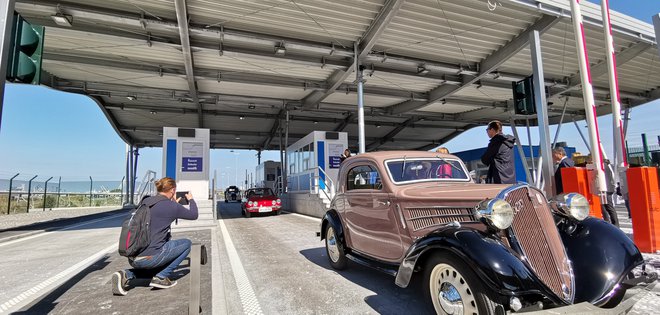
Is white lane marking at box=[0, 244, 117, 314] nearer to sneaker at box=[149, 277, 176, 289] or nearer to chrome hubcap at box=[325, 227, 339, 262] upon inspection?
sneaker at box=[149, 277, 176, 289]

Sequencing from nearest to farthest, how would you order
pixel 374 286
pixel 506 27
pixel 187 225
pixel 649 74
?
pixel 374 286 < pixel 187 225 < pixel 506 27 < pixel 649 74

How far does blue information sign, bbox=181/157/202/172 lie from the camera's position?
11797 mm

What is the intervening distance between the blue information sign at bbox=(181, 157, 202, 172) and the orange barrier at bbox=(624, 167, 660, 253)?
1186 cm

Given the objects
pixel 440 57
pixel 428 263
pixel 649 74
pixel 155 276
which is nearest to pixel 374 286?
pixel 428 263

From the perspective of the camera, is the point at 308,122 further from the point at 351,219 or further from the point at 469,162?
the point at 351,219

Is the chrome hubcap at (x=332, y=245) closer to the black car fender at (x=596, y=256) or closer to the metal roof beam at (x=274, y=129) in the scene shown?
Result: the black car fender at (x=596, y=256)

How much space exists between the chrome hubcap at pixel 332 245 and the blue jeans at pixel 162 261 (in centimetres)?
202

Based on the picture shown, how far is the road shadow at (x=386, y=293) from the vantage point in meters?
3.15

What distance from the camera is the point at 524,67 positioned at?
14445 mm

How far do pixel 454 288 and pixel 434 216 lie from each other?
2.53ft

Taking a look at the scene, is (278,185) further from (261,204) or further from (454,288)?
(454,288)

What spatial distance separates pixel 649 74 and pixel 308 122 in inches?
787

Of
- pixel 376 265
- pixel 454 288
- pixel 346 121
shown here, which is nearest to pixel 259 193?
pixel 346 121

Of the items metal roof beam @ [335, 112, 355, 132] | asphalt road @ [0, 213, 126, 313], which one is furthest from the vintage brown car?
metal roof beam @ [335, 112, 355, 132]
